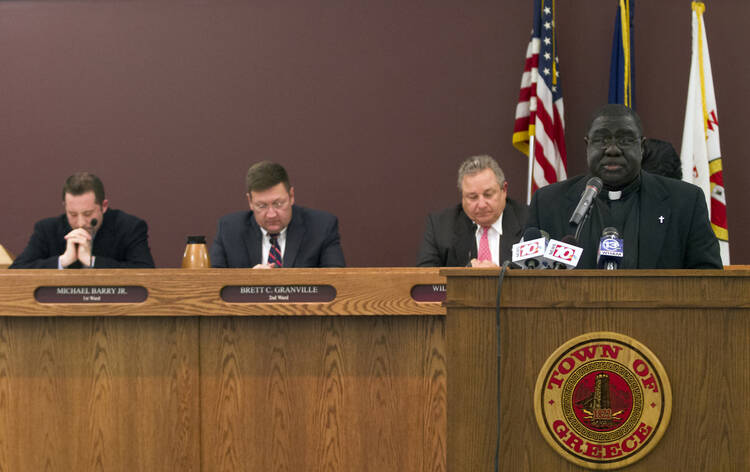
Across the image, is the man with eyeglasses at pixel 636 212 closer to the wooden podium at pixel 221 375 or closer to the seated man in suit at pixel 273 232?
the wooden podium at pixel 221 375

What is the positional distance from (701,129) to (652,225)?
2.35 meters

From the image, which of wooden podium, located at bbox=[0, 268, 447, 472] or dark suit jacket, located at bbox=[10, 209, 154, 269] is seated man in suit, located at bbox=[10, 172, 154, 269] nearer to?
dark suit jacket, located at bbox=[10, 209, 154, 269]

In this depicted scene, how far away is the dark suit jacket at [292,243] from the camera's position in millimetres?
3303

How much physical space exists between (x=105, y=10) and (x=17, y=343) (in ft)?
9.22

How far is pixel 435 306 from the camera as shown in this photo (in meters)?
2.34

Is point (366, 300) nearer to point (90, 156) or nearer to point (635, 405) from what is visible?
point (635, 405)

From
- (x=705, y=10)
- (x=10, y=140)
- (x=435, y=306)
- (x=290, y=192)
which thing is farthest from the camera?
(x=10, y=140)

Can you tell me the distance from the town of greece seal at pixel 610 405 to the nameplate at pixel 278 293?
3.80ft

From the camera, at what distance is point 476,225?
11.1 feet

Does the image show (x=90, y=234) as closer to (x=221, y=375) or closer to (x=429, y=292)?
(x=221, y=375)

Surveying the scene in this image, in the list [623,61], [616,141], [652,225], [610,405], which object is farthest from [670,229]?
[623,61]

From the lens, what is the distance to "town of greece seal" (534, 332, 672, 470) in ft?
4.29

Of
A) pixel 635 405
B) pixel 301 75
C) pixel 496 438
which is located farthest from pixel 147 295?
pixel 301 75

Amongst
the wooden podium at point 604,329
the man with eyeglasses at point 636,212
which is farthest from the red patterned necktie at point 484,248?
the wooden podium at point 604,329
